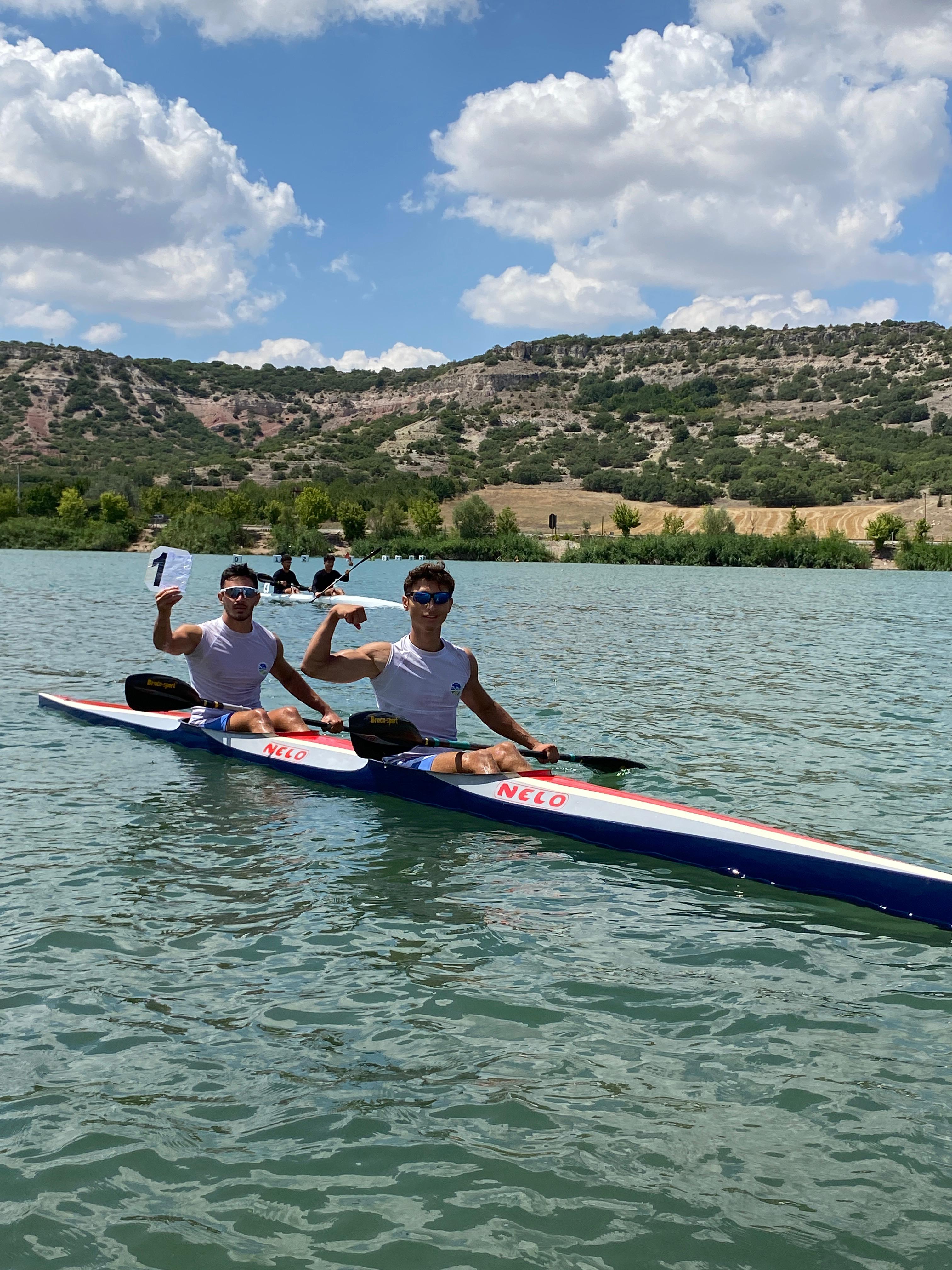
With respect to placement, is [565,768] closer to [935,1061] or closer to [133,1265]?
[935,1061]

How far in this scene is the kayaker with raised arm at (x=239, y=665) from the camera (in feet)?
31.7

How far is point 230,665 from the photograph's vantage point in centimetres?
1032

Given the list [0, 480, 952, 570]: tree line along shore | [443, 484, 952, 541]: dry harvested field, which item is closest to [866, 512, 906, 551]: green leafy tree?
[0, 480, 952, 570]: tree line along shore

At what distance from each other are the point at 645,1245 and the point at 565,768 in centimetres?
729

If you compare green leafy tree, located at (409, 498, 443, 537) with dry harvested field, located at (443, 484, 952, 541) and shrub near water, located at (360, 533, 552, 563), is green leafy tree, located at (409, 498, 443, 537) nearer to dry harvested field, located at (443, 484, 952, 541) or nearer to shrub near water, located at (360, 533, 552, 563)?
shrub near water, located at (360, 533, 552, 563)

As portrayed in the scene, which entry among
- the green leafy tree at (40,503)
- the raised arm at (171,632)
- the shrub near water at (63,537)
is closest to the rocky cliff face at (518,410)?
the green leafy tree at (40,503)

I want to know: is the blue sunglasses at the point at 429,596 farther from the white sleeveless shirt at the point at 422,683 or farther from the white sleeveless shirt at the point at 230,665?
the white sleeveless shirt at the point at 230,665

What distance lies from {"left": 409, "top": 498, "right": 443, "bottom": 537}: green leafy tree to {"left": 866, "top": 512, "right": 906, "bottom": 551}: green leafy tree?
34589 millimetres

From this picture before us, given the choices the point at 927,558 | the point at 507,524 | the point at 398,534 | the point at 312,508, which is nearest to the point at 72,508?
the point at 312,508

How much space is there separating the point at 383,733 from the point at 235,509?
8583 cm

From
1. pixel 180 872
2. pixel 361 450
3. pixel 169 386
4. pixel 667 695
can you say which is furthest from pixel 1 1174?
pixel 169 386

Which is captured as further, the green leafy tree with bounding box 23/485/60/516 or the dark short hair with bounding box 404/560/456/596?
the green leafy tree with bounding box 23/485/60/516

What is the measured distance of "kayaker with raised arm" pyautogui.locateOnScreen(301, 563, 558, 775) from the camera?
791 cm

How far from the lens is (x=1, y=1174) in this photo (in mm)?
3666
